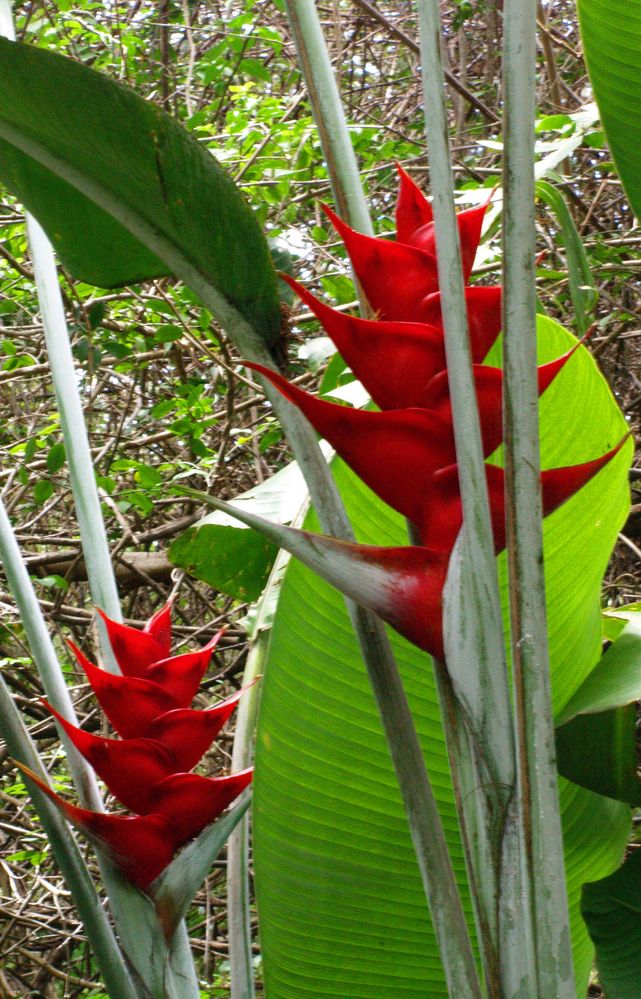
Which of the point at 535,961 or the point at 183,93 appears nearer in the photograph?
the point at 535,961

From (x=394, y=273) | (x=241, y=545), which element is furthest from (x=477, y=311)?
(x=241, y=545)

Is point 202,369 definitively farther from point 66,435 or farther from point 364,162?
point 66,435

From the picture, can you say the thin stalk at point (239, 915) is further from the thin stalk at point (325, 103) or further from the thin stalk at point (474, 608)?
the thin stalk at point (325, 103)

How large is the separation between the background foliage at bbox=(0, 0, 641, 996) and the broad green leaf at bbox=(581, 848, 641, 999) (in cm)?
89

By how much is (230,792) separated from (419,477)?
250 millimetres

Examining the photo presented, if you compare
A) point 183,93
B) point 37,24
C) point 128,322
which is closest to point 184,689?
point 128,322

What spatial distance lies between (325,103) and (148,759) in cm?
35

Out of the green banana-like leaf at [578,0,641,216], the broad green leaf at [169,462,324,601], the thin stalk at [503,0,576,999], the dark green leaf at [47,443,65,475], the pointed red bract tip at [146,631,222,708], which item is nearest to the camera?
the thin stalk at [503,0,576,999]

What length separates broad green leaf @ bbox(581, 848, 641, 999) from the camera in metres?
0.61

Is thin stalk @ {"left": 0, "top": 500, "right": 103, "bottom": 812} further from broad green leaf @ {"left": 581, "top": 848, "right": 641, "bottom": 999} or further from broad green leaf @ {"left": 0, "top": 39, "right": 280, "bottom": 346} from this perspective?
broad green leaf @ {"left": 581, "top": 848, "right": 641, "bottom": 999}

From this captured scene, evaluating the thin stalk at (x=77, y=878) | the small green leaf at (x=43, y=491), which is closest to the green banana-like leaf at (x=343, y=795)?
the thin stalk at (x=77, y=878)

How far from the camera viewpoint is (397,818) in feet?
2.04

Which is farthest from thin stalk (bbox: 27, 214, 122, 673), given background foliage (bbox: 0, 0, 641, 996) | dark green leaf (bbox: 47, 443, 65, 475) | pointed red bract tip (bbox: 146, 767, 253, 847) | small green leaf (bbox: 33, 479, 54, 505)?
small green leaf (bbox: 33, 479, 54, 505)

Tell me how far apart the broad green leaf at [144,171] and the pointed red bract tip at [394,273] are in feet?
0.13
